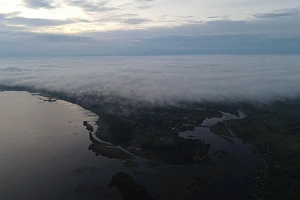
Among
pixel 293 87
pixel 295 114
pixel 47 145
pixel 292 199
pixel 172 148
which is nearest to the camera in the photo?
pixel 292 199

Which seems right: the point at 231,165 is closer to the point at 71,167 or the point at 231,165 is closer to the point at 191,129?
the point at 191,129

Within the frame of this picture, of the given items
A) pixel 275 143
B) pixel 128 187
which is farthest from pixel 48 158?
pixel 275 143

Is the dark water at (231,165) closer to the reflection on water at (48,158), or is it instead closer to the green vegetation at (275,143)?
the green vegetation at (275,143)

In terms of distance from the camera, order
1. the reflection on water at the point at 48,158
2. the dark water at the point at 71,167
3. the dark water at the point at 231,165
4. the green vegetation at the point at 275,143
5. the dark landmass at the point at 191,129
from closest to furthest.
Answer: the dark water at the point at 231,165 < the dark water at the point at 71,167 < the green vegetation at the point at 275,143 < the reflection on water at the point at 48,158 < the dark landmass at the point at 191,129

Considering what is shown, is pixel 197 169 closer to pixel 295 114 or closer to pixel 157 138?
pixel 157 138

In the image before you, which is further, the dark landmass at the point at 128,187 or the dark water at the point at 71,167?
the dark water at the point at 71,167

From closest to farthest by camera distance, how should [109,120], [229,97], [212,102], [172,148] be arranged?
[172,148]
[109,120]
[212,102]
[229,97]

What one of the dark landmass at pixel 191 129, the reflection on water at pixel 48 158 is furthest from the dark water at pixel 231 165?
the reflection on water at pixel 48 158

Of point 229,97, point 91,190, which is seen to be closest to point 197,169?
point 91,190
